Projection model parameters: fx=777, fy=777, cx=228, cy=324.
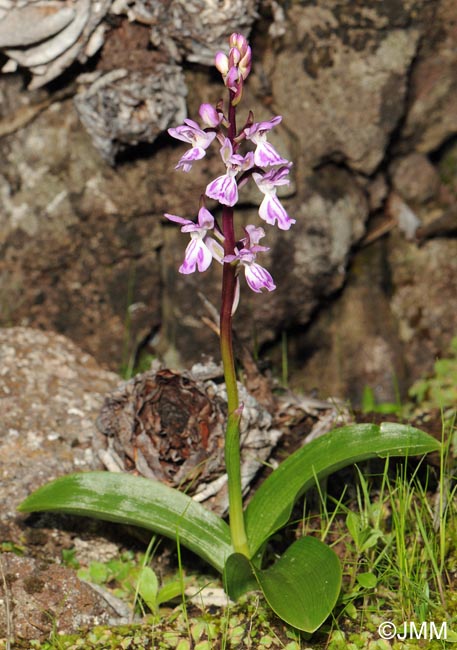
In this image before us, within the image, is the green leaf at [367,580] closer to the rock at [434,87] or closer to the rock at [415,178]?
the rock at [415,178]

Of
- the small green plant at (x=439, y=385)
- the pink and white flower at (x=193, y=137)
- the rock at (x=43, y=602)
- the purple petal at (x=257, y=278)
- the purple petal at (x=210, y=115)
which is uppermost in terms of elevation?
the purple petal at (x=210, y=115)

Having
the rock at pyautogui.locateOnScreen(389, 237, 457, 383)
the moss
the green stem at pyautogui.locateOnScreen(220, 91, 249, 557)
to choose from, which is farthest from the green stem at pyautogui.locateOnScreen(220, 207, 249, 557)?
the rock at pyautogui.locateOnScreen(389, 237, 457, 383)

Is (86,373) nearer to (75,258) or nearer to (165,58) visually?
(75,258)

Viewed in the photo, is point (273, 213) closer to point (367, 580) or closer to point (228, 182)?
point (228, 182)

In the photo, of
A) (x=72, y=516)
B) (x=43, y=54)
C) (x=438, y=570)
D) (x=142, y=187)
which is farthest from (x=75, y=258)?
(x=438, y=570)

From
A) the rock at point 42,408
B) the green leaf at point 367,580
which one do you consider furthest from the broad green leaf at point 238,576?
the rock at point 42,408

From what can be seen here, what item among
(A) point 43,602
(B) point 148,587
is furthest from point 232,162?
(A) point 43,602
